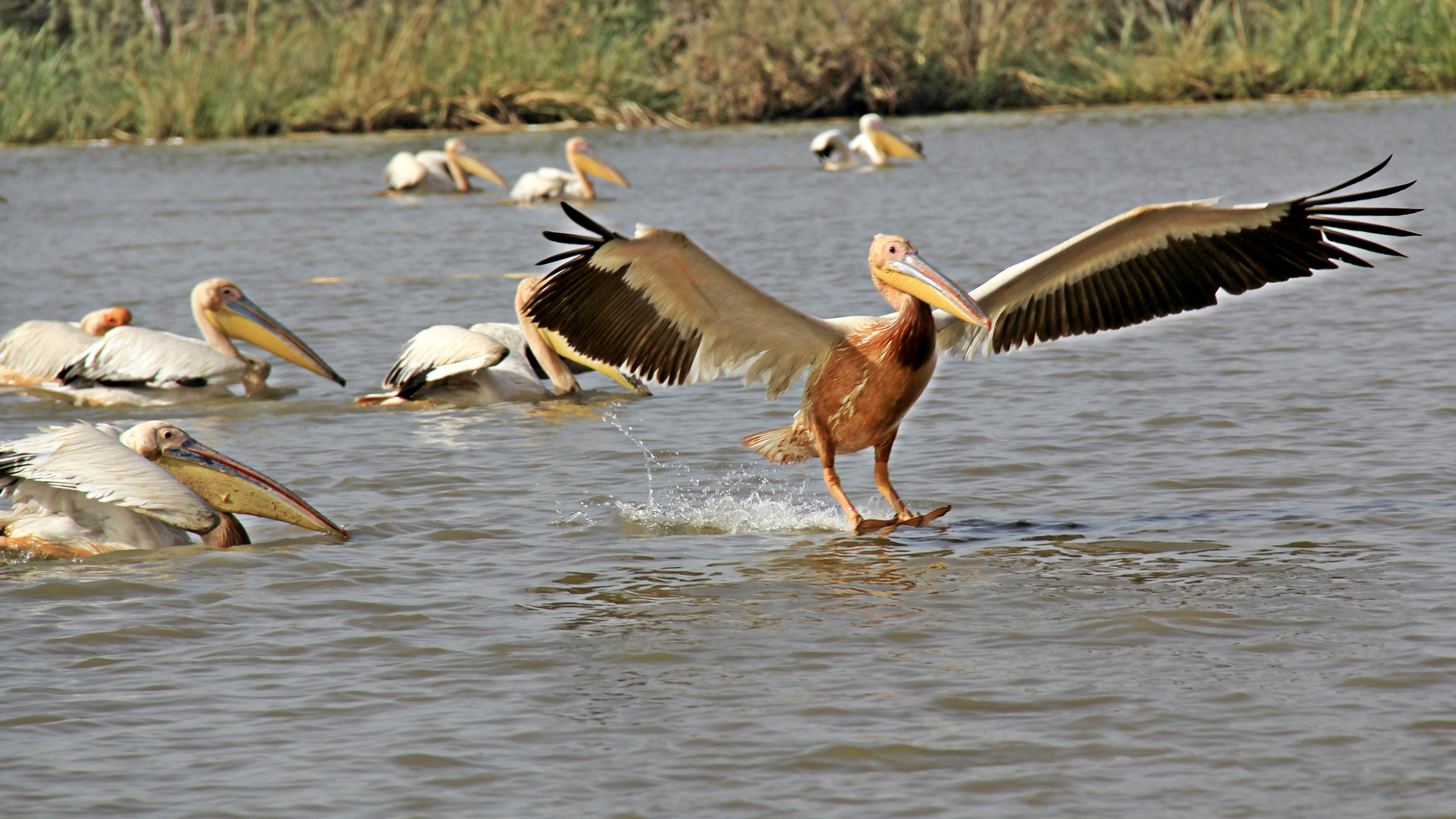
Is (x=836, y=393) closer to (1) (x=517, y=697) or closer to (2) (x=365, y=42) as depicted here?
(1) (x=517, y=697)

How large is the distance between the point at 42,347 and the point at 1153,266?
5309 mm

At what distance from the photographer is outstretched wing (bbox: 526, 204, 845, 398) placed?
4809 mm

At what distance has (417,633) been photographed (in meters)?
4.21

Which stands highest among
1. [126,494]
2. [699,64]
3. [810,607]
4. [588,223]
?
[588,223]

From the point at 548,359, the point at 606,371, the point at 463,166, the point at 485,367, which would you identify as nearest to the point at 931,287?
the point at 606,371

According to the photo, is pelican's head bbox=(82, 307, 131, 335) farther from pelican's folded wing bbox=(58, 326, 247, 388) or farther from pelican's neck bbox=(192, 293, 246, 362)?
pelican's folded wing bbox=(58, 326, 247, 388)

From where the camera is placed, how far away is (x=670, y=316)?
515 cm

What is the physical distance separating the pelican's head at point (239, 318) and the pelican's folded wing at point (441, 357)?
1.93 ft

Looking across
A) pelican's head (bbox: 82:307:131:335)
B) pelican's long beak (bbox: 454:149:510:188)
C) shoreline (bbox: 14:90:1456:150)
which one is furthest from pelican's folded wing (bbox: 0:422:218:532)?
shoreline (bbox: 14:90:1456:150)

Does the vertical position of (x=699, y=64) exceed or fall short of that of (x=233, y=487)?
it exceeds it

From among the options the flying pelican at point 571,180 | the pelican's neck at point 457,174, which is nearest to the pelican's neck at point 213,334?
the flying pelican at point 571,180

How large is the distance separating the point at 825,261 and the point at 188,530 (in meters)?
6.88

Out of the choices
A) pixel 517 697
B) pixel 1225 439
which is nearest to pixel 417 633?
pixel 517 697

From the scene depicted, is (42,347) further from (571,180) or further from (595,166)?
(595,166)
